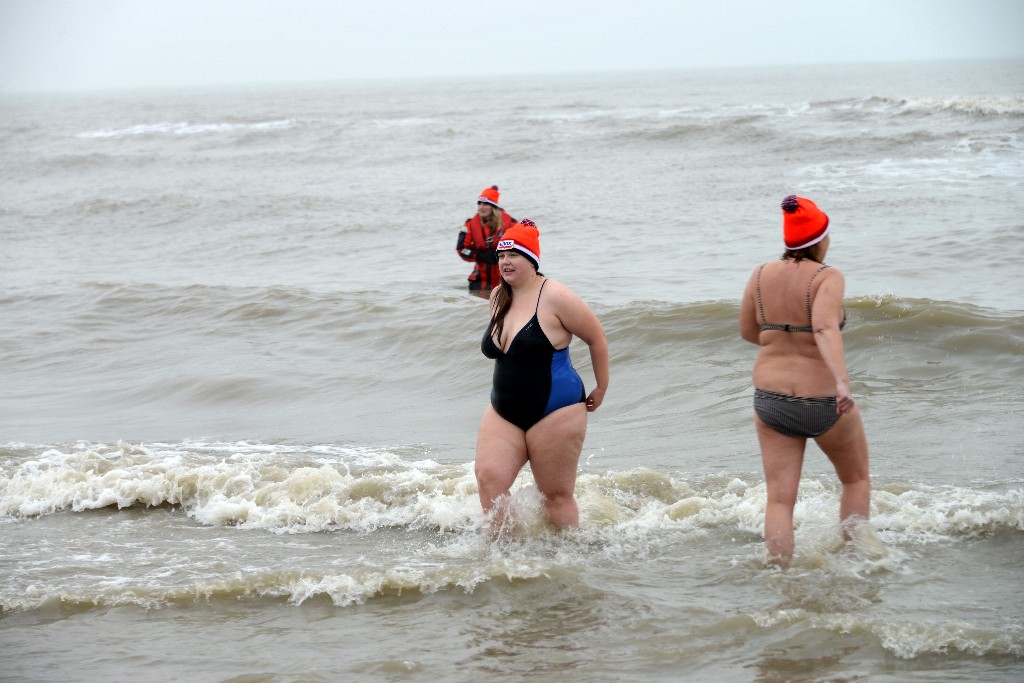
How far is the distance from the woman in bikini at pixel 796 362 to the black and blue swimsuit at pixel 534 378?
2.86 ft

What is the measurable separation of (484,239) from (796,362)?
7.50m

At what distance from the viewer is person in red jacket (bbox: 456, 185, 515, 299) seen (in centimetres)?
1117

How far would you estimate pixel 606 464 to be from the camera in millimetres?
7070

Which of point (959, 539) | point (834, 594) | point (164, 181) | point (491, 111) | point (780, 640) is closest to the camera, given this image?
point (780, 640)

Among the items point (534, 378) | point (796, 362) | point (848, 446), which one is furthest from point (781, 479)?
point (534, 378)

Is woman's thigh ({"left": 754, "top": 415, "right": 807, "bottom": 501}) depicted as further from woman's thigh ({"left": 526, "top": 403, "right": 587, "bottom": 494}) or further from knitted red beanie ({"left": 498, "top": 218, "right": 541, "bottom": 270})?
knitted red beanie ({"left": 498, "top": 218, "right": 541, "bottom": 270})

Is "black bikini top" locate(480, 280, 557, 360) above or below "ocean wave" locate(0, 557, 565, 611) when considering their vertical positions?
above

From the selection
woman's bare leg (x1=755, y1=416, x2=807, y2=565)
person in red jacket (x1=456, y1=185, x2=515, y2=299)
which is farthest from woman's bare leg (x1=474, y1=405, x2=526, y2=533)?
person in red jacket (x1=456, y1=185, x2=515, y2=299)

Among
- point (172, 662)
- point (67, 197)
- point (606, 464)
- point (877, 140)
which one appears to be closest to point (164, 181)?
point (67, 197)

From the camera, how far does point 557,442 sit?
16.3 feet

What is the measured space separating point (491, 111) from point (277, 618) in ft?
180

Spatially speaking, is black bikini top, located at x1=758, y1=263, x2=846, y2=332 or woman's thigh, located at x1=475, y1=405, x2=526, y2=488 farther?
woman's thigh, located at x1=475, y1=405, x2=526, y2=488

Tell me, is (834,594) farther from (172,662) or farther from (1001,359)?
(1001,359)

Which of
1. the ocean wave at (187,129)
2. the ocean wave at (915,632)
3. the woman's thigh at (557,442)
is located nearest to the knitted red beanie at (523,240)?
the woman's thigh at (557,442)
